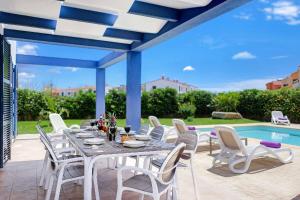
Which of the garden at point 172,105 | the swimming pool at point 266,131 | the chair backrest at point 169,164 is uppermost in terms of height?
the garden at point 172,105

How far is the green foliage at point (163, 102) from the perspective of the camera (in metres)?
19.9

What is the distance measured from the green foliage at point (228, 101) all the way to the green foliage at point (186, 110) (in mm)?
2197

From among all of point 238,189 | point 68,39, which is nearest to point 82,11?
point 68,39

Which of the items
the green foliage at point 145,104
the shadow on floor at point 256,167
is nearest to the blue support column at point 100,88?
the green foliage at point 145,104

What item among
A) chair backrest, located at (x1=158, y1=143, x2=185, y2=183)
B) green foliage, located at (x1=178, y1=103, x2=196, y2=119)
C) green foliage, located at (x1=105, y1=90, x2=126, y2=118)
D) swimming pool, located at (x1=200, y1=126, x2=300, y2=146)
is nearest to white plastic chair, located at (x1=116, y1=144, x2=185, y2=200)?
chair backrest, located at (x1=158, y1=143, x2=185, y2=183)

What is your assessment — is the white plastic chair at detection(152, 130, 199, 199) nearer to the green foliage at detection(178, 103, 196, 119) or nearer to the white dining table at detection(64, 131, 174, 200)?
the white dining table at detection(64, 131, 174, 200)

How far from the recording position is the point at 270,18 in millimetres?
32344

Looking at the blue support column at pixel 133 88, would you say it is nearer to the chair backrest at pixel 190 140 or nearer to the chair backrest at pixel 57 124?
the chair backrest at pixel 57 124

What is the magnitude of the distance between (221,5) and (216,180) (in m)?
3.13

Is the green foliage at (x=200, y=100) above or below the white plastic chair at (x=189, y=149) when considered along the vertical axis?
above

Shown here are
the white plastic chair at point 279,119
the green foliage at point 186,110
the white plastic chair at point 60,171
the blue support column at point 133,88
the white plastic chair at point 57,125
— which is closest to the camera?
the white plastic chair at point 60,171

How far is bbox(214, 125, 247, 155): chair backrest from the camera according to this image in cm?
591

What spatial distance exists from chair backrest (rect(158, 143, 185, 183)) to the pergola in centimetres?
272

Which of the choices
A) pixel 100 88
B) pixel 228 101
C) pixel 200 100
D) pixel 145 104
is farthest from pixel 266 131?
pixel 100 88
